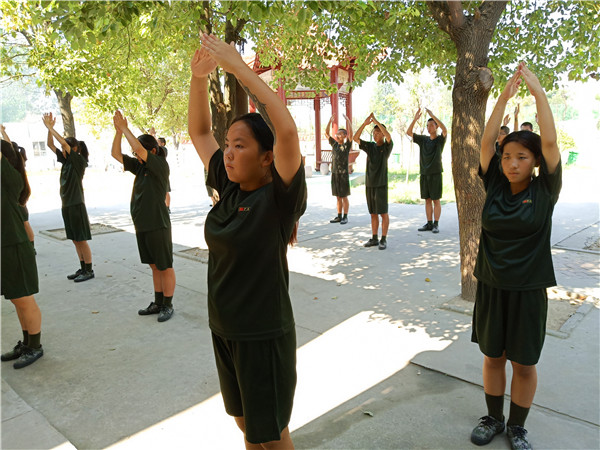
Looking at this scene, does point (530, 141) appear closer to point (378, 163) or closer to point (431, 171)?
point (378, 163)

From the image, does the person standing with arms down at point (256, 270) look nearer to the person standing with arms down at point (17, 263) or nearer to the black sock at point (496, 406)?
the black sock at point (496, 406)

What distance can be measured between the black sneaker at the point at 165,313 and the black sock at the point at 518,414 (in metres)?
3.39

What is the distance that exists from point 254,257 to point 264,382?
53 cm

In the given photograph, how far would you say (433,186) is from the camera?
28.5 feet

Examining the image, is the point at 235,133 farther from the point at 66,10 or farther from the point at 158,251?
the point at 158,251

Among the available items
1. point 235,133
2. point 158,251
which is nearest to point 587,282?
point 158,251

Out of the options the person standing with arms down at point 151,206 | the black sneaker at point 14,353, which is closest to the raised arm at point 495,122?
the person standing with arms down at point 151,206

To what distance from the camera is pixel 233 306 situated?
1.90 m

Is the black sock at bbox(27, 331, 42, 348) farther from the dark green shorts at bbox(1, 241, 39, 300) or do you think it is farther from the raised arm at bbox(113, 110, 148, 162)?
the raised arm at bbox(113, 110, 148, 162)

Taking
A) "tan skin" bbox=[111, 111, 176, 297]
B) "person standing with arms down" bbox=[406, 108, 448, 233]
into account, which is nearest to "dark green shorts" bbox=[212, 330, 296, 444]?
"tan skin" bbox=[111, 111, 176, 297]

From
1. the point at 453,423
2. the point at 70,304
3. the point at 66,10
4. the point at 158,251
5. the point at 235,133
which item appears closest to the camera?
the point at 235,133

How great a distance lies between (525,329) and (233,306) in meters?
1.66

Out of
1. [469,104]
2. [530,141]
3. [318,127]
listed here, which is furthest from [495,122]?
[318,127]

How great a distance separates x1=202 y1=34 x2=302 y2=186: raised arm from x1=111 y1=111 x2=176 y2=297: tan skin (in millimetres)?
2809
